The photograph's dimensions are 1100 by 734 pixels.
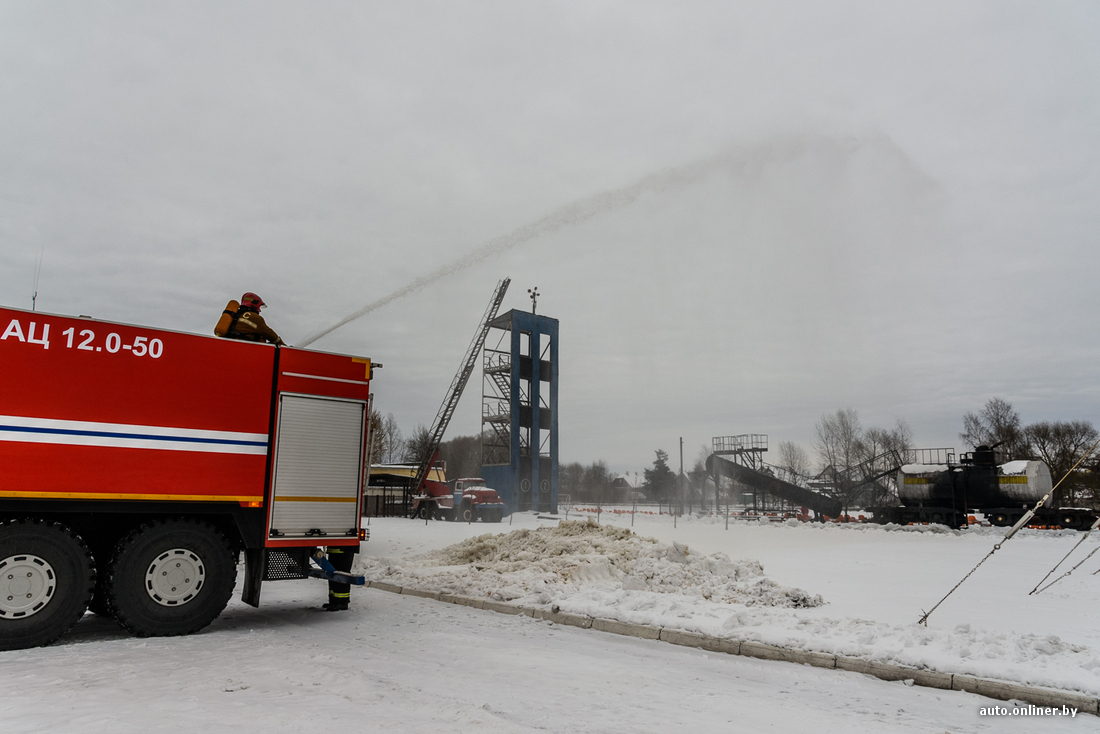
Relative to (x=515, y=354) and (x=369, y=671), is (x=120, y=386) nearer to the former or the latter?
(x=369, y=671)

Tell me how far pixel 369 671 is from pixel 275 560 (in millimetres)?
3124

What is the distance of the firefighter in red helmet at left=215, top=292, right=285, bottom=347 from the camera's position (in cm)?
966

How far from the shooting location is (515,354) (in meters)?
44.6

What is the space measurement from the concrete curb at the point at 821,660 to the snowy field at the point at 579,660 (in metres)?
0.16

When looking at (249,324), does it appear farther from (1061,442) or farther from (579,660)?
(1061,442)

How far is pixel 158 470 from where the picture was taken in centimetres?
845

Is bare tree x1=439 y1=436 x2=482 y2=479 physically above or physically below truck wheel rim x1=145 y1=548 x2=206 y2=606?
above

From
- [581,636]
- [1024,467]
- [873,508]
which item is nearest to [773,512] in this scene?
[873,508]

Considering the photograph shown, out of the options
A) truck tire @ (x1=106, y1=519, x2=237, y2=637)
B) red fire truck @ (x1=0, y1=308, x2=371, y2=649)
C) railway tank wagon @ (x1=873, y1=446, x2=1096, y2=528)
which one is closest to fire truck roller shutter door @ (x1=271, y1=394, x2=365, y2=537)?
red fire truck @ (x1=0, y1=308, x2=371, y2=649)

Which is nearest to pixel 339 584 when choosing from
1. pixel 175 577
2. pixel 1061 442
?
pixel 175 577

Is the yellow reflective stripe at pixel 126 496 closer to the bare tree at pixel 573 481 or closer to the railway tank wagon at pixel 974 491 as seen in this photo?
the railway tank wagon at pixel 974 491

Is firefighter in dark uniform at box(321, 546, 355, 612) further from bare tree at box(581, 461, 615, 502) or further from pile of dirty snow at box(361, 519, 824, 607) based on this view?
bare tree at box(581, 461, 615, 502)

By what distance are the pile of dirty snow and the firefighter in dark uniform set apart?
238 centimetres

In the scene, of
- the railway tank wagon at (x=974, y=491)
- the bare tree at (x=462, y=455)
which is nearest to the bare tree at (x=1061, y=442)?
the railway tank wagon at (x=974, y=491)
